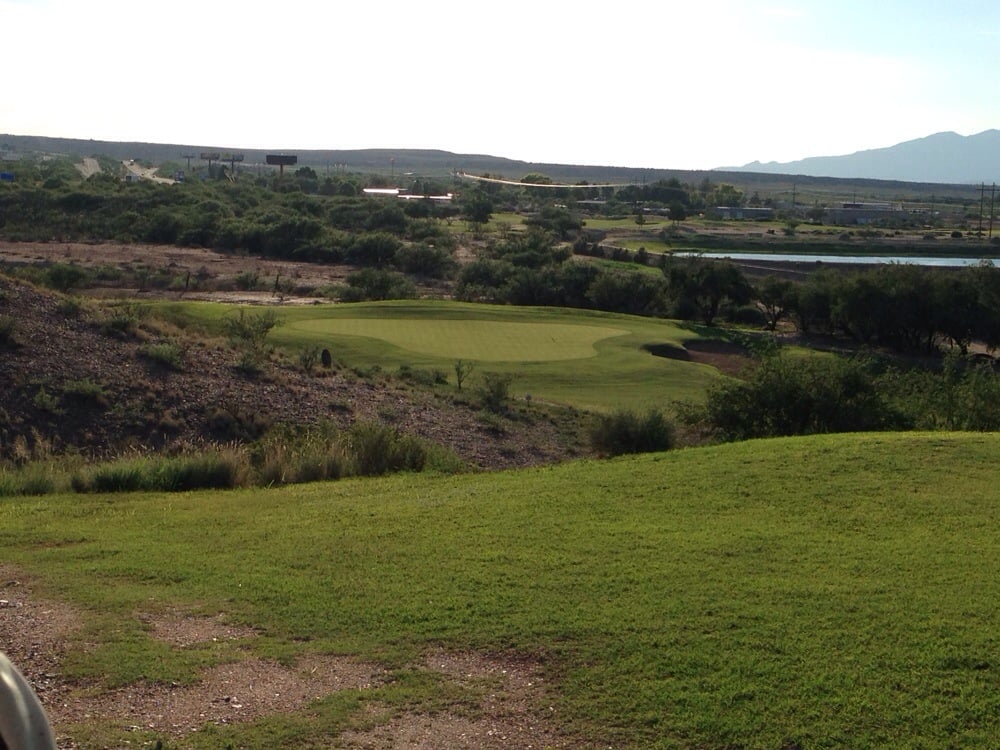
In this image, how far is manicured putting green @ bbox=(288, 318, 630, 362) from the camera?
33969 millimetres

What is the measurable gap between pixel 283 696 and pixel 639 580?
3.02 m

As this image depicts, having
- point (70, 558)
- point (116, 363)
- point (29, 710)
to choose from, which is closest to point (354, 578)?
point (70, 558)

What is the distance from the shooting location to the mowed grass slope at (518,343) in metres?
30.5

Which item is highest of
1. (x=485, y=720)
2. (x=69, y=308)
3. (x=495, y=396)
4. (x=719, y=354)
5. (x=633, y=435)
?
(x=69, y=308)

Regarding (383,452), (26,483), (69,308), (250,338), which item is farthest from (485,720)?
(250,338)

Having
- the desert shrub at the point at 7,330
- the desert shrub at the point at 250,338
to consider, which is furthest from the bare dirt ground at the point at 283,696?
the desert shrub at the point at 250,338

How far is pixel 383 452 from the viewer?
15.5 metres

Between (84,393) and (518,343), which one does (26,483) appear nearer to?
(84,393)

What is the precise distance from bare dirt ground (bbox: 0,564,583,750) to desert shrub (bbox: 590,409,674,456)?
416 inches

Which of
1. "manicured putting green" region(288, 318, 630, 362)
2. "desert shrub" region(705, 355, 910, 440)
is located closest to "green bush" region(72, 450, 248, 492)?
"desert shrub" region(705, 355, 910, 440)

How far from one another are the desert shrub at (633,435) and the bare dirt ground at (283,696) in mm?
10578

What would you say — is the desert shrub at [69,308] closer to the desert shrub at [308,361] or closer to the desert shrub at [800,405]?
the desert shrub at [308,361]

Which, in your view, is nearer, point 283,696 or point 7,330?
point 283,696

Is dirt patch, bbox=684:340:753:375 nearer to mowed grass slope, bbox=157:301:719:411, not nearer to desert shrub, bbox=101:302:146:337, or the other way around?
mowed grass slope, bbox=157:301:719:411
